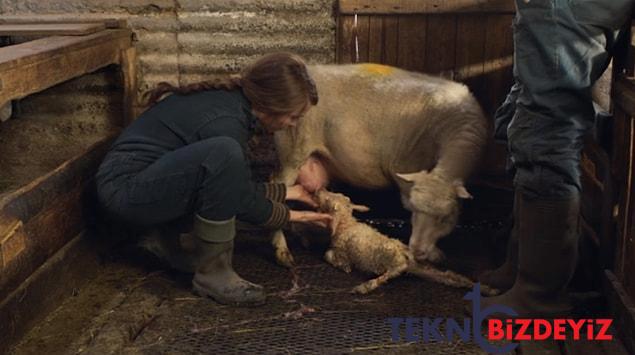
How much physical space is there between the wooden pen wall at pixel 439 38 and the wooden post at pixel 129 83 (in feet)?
5.27

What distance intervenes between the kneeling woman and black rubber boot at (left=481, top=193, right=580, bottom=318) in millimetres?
1460

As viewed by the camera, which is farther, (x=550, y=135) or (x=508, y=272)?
(x=508, y=272)

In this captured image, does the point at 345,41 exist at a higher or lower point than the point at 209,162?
higher

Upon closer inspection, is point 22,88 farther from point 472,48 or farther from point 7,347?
point 472,48

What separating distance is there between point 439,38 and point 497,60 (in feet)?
1.54

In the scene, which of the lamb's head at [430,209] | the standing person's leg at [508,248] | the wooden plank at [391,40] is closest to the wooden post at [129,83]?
the wooden plank at [391,40]

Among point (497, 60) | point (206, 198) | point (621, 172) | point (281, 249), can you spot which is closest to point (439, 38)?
point (497, 60)

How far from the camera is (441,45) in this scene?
20.0 feet

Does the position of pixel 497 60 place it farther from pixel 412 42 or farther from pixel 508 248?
pixel 508 248

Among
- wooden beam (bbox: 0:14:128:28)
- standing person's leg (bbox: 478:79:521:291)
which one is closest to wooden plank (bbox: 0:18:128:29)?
wooden beam (bbox: 0:14:128:28)

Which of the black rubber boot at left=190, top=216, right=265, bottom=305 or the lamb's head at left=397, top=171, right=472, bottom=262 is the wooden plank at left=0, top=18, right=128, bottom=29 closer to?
the black rubber boot at left=190, top=216, right=265, bottom=305

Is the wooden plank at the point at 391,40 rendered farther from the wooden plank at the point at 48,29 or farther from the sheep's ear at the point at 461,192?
the wooden plank at the point at 48,29

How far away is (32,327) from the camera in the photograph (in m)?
4.34

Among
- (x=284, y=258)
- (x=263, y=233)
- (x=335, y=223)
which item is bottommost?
(x=263, y=233)
